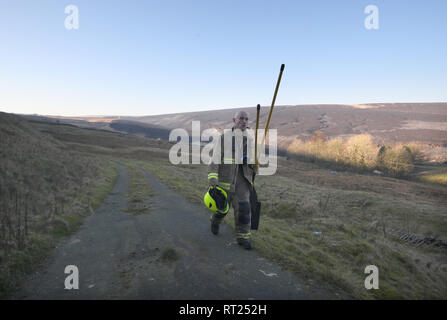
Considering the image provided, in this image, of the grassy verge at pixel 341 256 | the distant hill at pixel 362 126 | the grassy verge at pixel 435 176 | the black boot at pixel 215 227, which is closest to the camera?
the grassy verge at pixel 341 256

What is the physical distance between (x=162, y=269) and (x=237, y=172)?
2.76 m

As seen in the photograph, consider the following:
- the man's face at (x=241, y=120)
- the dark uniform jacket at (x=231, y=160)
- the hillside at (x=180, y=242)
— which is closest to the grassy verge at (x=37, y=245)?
the hillside at (x=180, y=242)

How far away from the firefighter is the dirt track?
0.67 m

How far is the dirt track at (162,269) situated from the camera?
12.3ft

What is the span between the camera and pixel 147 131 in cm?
17688

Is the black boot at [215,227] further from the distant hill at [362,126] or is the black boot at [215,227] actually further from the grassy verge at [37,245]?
the distant hill at [362,126]

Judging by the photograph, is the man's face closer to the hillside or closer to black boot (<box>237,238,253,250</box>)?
black boot (<box>237,238,253,250</box>)

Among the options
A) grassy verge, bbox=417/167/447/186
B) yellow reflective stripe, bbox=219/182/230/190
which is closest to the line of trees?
grassy verge, bbox=417/167/447/186

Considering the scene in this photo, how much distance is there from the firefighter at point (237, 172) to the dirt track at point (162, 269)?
2.20ft

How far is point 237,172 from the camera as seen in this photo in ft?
19.3

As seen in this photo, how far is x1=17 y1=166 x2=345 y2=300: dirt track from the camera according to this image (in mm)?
3760

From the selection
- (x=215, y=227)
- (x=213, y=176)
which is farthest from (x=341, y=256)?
(x=213, y=176)

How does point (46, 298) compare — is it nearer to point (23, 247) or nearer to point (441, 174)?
point (23, 247)
